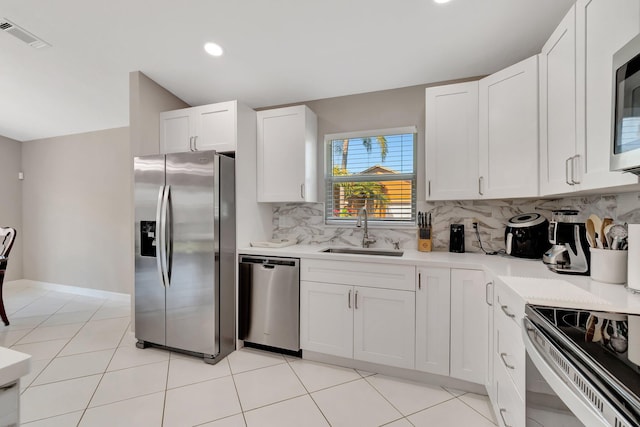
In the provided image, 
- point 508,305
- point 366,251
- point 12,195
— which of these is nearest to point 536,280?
point 508,305

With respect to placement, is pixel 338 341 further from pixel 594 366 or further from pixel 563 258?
pixel 594 366

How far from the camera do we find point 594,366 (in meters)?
0.68

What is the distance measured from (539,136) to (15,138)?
7228 mm

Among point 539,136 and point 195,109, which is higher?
point 195,109

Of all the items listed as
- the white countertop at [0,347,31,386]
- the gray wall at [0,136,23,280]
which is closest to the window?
the white countertop at [0,347,31,386]

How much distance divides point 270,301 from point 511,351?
71.5 inches

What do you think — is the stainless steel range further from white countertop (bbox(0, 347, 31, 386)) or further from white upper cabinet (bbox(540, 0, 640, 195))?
white countertop (bbox(0, 347, 31, 386))

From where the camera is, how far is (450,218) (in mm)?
2693

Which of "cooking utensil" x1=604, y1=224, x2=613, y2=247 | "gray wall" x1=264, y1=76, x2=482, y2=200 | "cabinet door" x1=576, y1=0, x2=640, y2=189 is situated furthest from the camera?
"gray wall" x1=264, y1=76, x2=482, y2=200

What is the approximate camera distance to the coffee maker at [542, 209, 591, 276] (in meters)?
1.70

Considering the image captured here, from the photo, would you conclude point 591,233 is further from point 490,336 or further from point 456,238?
point 456,238

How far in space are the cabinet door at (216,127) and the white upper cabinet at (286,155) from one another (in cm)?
33

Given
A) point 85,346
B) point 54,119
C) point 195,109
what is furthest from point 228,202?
point 54,119

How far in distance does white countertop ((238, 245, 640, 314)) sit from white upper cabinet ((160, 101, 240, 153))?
48.0 inches
